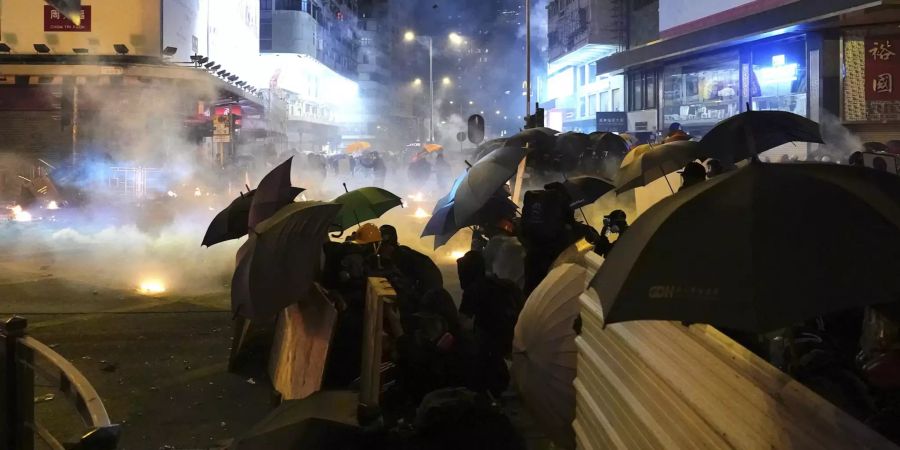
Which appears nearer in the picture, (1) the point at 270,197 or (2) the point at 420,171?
(1) the point at 270,197

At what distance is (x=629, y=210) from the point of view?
1109 cm

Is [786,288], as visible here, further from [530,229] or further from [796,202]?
[530,229]

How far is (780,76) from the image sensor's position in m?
18.9

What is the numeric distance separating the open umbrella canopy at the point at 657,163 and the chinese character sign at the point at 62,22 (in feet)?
78.7

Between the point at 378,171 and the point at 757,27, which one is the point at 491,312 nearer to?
the point at 757,27

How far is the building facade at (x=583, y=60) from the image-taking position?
31594 mm

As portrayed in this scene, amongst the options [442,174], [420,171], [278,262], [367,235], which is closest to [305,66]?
[420,171]

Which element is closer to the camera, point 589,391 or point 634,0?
point 589,391

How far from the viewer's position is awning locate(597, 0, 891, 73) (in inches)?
617

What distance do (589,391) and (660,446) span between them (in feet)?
3.27

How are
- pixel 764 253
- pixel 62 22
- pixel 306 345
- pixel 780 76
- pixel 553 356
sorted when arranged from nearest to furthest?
pixel 764 253, pixel 553 356, pixel 306 345, pixel 780 76, pixel 62 22

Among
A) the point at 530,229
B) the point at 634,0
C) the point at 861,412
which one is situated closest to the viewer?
the point at 861,412

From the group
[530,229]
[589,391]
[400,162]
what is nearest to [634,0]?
[400,162]

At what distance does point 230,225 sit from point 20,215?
1519 cm
